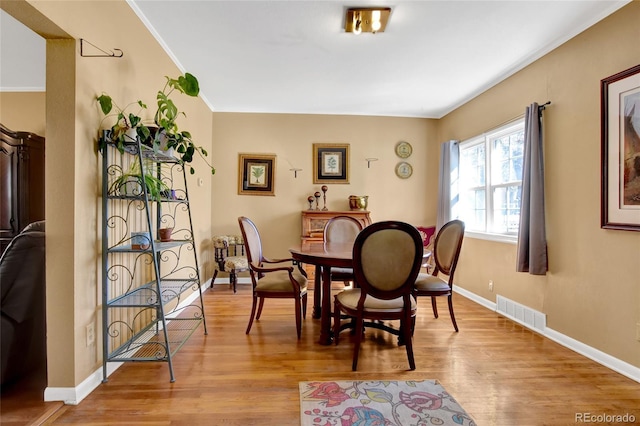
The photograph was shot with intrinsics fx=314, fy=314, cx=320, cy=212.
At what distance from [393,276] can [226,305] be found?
2.29 m

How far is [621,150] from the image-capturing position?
221 centimetres

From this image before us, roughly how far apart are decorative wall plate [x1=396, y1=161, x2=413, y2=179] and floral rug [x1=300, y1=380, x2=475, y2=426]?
11.4 ft

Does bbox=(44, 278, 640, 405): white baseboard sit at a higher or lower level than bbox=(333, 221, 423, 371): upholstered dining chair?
lower

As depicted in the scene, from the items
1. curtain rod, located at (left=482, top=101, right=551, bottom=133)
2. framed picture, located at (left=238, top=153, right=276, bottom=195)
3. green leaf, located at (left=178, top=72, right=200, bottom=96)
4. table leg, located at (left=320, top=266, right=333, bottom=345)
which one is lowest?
table leg, located at (left=320, top=266, right=333, bottom=345)

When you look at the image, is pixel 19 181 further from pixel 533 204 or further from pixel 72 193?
pixel 533 204

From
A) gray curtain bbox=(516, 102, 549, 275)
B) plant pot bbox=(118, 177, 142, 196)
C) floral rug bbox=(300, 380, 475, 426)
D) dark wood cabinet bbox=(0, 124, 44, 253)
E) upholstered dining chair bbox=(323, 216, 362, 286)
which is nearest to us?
floral rug bbox=(300, 380, 475, 426)

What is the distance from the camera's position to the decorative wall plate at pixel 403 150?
5.00 m

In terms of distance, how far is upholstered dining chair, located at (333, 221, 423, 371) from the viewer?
2113 millimetres

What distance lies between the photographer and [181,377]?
2.06m

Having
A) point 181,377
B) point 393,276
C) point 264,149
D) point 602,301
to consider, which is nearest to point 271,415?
point 181,377

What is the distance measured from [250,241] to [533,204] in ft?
8.51

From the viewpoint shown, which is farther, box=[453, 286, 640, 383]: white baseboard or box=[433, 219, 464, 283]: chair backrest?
box=[433, 219, 464, 283]: chair backrest

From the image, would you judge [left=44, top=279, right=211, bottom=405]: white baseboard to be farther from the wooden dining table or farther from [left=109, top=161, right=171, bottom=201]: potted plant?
the wooden dining table

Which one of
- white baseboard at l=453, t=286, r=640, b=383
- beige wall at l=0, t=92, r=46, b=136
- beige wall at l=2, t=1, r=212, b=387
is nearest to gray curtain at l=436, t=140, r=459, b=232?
white baseboard at l=453, t=286, r=640, b=383
